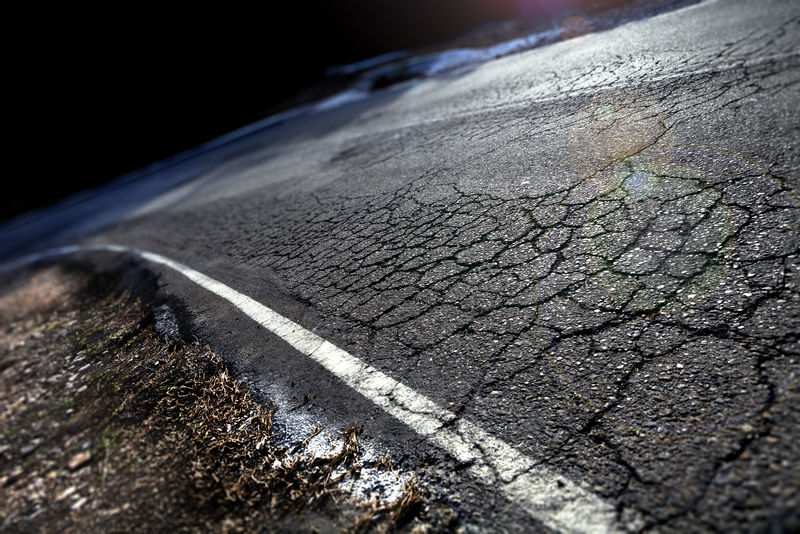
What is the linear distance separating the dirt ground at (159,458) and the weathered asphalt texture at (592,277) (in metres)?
0.22

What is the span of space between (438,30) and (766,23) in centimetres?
1363

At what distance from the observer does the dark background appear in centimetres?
2119

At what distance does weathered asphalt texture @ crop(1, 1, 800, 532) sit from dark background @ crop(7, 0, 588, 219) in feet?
56.6

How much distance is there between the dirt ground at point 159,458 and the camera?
1747mm

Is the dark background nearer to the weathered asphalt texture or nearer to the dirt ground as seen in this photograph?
the weathered asphalt texture

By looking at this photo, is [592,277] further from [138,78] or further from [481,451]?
[138,78]

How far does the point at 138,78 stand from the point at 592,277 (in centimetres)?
2646

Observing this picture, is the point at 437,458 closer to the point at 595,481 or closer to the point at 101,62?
the point at 595,481

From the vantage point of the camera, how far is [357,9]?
18812 mm

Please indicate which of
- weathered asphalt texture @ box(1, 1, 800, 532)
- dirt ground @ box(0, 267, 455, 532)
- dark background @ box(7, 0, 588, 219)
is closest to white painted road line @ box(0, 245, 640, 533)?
weathered asphalt texture @ box(1, 1, 800, 532)

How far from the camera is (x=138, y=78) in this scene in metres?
22.9

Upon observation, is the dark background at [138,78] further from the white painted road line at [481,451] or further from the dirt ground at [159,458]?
the white painted road line at [481,451]

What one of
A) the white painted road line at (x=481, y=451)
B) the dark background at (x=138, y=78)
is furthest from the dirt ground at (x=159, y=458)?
the dark background at (x=138, y=78)

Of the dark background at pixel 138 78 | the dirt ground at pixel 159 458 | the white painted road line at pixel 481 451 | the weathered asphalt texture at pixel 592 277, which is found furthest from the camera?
the dark background at pixel 138 78
